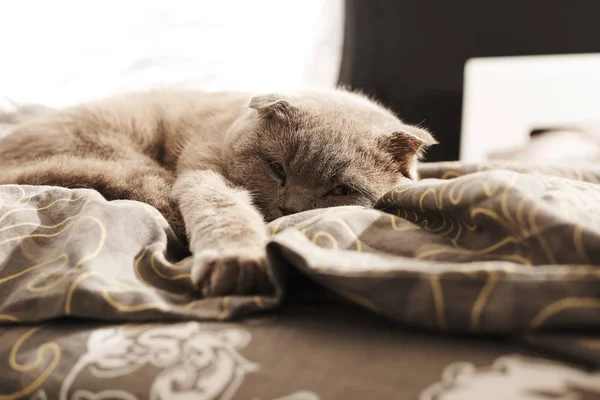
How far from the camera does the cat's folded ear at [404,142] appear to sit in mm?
1184

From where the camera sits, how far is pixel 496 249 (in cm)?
64

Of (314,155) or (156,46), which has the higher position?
(156,46)

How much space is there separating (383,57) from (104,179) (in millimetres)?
2824

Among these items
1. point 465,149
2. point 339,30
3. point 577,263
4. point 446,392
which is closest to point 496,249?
point 577,263

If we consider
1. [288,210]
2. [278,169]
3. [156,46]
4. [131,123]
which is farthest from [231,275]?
[156,46]

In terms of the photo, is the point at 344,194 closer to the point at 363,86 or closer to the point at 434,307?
the point at 434,307

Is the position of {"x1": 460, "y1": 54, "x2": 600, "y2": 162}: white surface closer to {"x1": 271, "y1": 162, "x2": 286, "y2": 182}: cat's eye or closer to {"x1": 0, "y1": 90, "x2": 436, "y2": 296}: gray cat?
{"x1": 0, "y1": 90, "x2": 436, "y2": 296}: gray cat

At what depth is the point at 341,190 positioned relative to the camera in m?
1.14

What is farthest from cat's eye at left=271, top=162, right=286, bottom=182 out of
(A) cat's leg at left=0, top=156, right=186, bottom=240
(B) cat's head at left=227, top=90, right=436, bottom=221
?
(A) cat's leg at left=0, top=156, right=186, bottom=240

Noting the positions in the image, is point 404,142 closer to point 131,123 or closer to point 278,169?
point 278,169

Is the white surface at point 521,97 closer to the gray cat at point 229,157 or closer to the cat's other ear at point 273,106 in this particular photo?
the gray cat at point 229,157

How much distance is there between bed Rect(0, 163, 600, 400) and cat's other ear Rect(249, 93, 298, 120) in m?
0.50

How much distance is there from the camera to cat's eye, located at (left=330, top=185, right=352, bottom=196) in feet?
3.75

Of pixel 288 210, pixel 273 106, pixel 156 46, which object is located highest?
pixel 156 46
